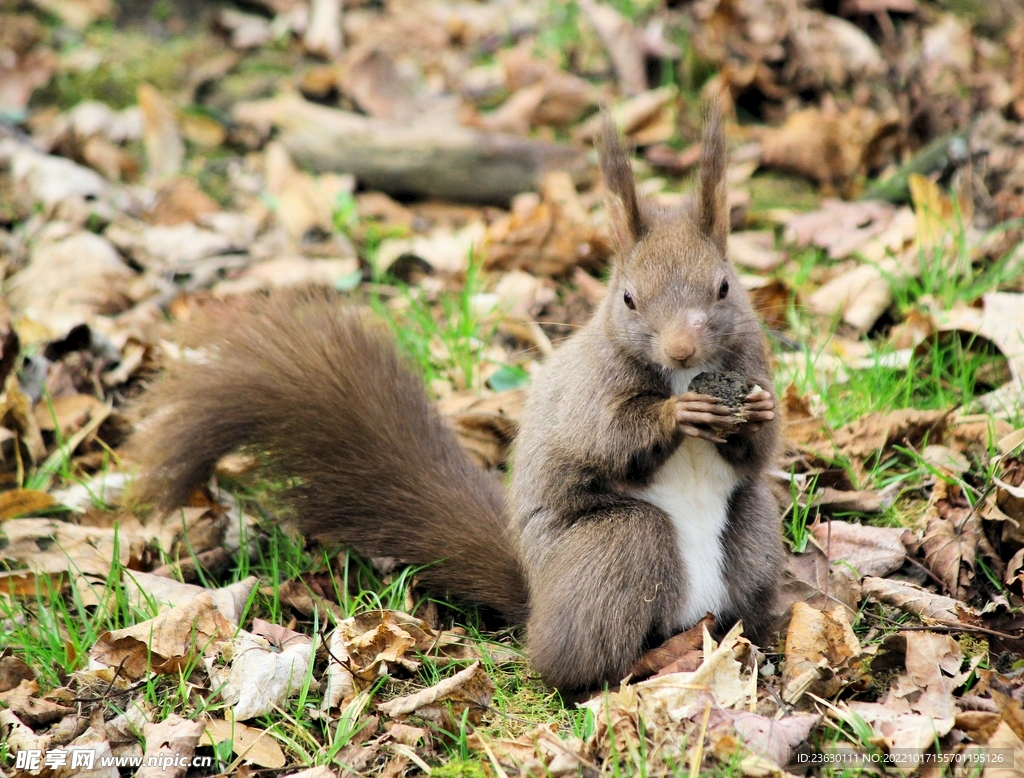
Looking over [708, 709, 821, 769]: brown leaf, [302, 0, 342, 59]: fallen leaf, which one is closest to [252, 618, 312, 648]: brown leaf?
[708, 709, 821, 769]: brown leaf

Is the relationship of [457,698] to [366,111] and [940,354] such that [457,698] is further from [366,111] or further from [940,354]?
[366,111]

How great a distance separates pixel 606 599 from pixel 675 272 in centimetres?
74

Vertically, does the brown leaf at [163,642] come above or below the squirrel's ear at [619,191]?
below

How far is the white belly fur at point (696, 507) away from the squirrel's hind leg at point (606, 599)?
0.04 m

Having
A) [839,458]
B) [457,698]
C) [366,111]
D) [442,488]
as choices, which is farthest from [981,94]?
[457,698]

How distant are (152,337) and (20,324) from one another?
448 millimetres

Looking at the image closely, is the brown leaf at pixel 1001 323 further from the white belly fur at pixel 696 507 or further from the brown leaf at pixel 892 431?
the white belly fur at pixel 696 507

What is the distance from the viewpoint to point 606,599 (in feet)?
7.32

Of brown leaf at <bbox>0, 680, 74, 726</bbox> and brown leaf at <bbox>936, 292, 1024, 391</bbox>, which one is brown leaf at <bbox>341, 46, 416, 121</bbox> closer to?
brown leaf at <bbox>936, 292, 1024, 391</bbox>

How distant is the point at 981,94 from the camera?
467 cm

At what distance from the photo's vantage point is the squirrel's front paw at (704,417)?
7.06 ft

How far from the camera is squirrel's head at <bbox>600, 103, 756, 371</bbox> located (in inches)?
87.9

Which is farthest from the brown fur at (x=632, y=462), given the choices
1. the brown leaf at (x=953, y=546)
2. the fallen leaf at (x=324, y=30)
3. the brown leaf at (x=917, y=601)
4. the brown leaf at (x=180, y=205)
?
the fallen leaf at (x=324, y=30)

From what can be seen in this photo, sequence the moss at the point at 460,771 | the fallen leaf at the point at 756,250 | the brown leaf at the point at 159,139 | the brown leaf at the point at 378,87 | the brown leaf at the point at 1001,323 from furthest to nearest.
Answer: the brown leaf at the point at 378,87
the brown leaf at the point at 159,139
the fallen leaf at the point at 756,250
the brown leaf at the point at 1001,323
the moss at the point at 460,771
